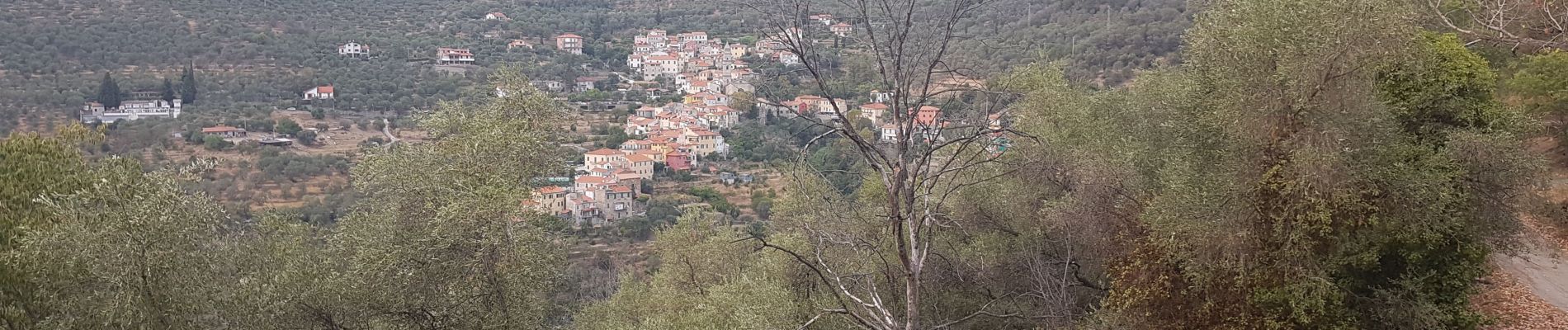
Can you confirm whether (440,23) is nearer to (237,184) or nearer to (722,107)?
(722,107)

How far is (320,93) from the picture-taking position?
194ft

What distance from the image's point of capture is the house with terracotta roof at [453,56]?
71.1m

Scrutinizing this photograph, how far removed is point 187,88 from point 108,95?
4844 mm

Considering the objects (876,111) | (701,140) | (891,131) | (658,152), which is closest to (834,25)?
(891,131)

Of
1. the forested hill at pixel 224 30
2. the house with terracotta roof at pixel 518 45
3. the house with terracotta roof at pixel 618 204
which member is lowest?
the house with terracotta roof at pixel 618 204

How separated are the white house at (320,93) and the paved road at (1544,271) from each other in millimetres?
59399

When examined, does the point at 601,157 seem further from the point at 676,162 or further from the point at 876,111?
the point at 876,111

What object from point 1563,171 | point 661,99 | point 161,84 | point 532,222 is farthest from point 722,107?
point 532,222

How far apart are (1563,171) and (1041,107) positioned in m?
9.51

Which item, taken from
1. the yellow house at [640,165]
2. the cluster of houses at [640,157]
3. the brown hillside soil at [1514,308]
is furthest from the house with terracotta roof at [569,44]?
the brown hillside soil at [1514,308]

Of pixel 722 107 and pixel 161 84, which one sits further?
pixel 722 107

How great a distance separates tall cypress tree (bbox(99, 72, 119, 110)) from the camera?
2013 inches

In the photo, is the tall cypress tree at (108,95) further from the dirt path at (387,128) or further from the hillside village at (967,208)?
the hillside village at (967,208)

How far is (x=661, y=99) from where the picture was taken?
71.9m
